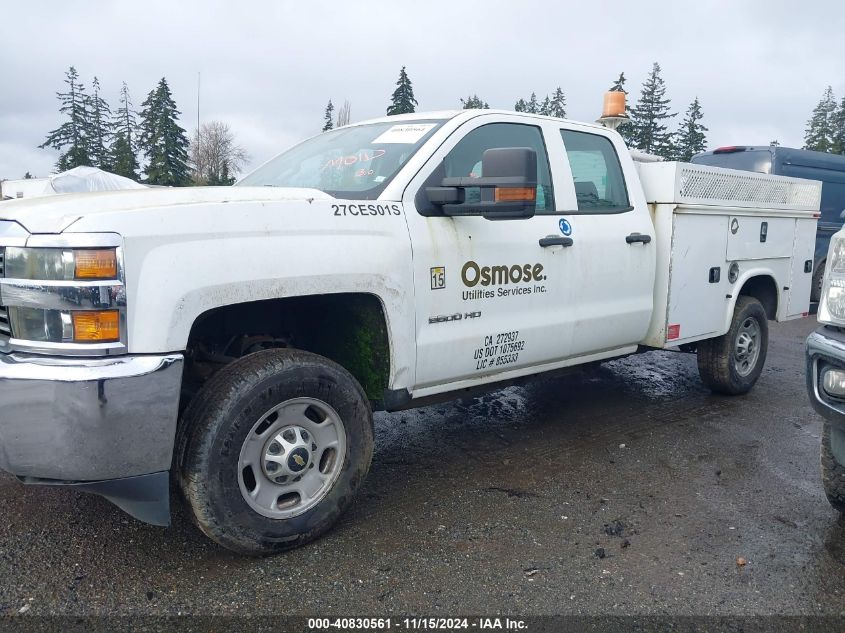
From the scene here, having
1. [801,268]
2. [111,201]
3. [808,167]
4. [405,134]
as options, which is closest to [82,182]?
[405,134]

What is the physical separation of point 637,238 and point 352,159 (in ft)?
6.22

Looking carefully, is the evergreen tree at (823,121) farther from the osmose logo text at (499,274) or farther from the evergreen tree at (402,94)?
the osmose logo text at (499,274)

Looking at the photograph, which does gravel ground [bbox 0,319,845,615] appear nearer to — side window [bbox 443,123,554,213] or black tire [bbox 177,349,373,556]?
black tire [bbox 177,349,373,556]

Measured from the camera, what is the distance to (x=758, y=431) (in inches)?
186

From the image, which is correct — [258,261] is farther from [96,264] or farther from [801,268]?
[801,268]

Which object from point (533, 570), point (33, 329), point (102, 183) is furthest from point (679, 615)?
point (102, 183)

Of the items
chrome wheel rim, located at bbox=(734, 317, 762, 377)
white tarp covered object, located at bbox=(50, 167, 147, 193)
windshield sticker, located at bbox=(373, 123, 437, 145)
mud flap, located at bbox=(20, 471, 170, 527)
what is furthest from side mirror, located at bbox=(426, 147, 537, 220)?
white tarp covered object, located at bbox=(50, 167, 147, 193)

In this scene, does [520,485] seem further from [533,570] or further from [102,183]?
[102,183]

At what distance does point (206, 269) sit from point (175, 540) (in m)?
1.28

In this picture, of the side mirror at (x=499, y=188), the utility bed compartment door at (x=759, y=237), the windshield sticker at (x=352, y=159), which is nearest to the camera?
the side mirror at (x=499, y=188)

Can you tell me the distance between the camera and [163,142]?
3491cm

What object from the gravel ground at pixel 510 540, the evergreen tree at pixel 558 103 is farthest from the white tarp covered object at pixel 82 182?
the evergreen tree at pixel 558 103

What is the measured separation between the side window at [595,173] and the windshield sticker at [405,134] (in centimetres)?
98

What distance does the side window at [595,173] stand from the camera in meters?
4.17
